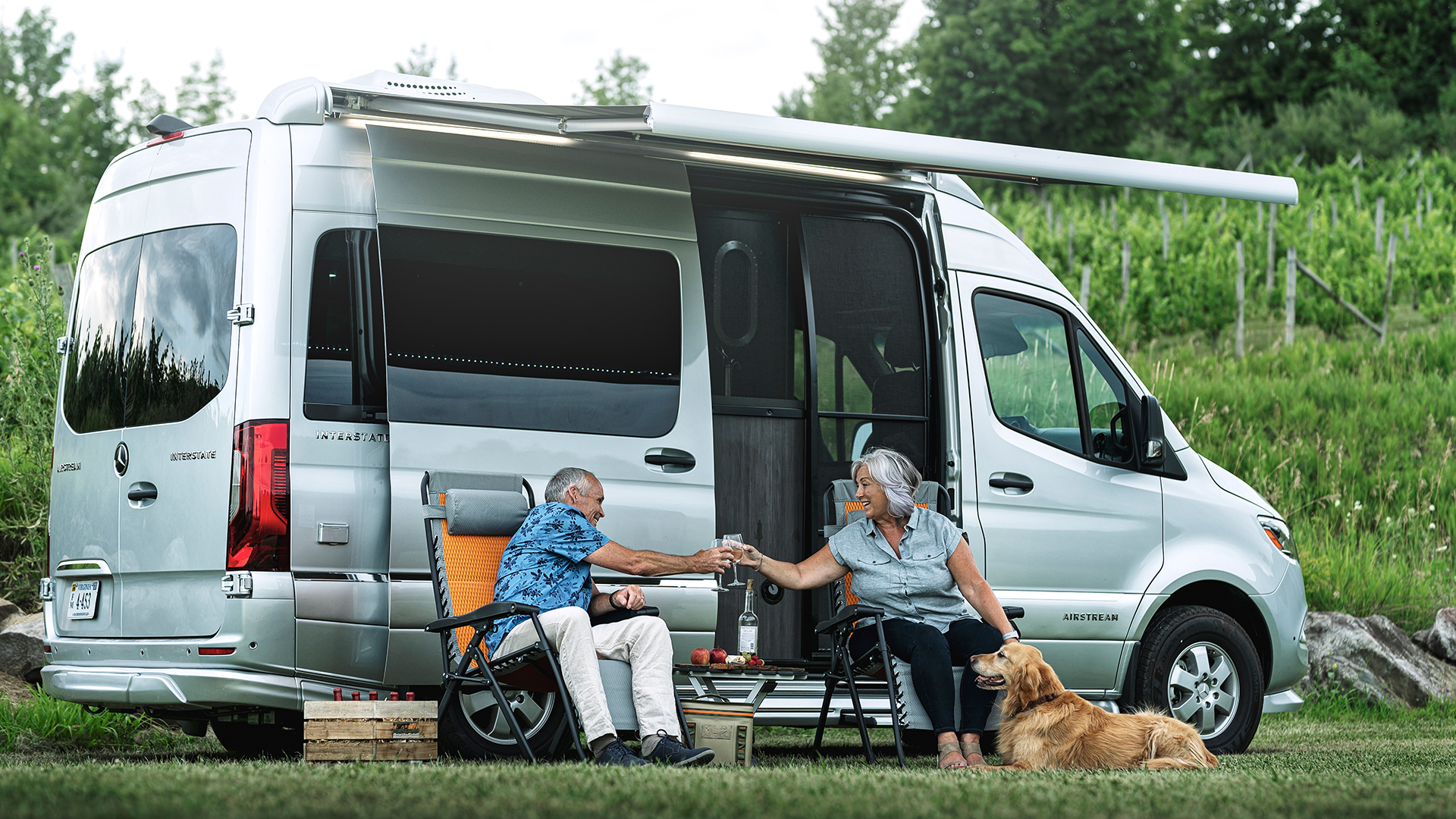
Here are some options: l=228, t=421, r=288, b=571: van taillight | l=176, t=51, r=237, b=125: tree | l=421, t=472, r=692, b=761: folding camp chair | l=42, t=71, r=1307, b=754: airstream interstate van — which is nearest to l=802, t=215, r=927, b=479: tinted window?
l=42, t=71, r=1307, b=754: airstream interstate van

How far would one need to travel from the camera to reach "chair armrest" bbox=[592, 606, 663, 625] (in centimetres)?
506

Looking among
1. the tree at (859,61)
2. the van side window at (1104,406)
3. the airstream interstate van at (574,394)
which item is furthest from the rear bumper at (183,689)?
the tree at (859,61)

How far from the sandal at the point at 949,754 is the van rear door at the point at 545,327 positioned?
41.2 inches

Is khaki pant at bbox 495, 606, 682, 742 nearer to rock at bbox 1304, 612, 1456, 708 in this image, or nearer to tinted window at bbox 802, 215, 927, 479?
tinted window at bbox 802, 215, 927, 479

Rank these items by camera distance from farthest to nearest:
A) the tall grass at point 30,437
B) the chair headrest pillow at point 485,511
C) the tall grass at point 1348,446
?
the tall grass at point 1348,446 → the tall grass at point 30,437 → the chair headrest pillow at point 485,511

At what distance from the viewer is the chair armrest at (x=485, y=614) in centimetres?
462

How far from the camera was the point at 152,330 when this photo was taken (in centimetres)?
500

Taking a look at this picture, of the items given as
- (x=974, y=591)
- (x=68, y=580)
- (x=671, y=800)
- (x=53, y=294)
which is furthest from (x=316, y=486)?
(x=53, y=294)

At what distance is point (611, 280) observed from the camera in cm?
536

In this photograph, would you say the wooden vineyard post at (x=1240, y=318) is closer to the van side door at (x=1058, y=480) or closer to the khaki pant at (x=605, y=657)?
the van side door at (x=1058, y=480)

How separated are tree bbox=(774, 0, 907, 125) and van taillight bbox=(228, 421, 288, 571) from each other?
5069 cm

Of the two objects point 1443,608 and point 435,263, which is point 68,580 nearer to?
point 435,263

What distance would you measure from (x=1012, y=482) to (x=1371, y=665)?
412 cm

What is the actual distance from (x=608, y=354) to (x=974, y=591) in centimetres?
176
